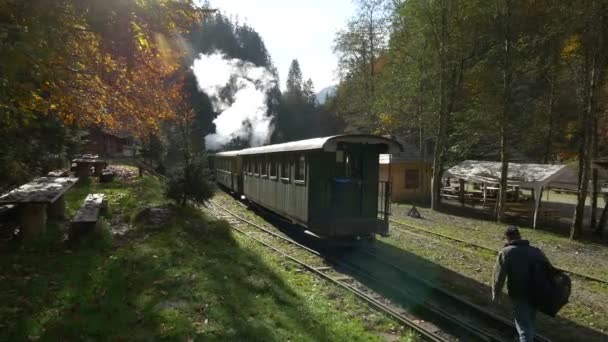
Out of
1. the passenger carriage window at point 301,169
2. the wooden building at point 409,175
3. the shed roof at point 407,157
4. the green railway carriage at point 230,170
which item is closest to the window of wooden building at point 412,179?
the wooden building at point 409,175

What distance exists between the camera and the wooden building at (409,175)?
26.5m

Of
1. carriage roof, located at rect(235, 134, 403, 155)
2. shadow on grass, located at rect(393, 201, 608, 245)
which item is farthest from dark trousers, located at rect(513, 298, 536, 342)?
shadow on grass, located at rect(393, 201, 608, 245)

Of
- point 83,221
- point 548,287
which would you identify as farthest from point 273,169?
point 548,287

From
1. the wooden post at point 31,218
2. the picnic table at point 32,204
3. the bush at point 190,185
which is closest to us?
the picnic table at point 32,204

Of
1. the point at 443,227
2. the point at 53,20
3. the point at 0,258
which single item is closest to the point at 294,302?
the point at 0,258

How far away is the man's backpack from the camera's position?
17.1 ft

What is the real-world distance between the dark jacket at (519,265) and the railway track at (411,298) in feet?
3.66

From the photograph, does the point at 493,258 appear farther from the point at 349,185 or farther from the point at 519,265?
the point at 519,265

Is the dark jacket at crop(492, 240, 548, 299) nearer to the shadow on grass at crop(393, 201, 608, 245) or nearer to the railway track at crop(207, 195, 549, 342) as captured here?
the railway track at crop(207, 195, 549, 342)

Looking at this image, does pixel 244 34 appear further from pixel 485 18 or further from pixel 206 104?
pixel 485 18

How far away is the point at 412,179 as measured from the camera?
26.9m

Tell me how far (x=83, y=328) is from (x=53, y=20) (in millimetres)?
4417

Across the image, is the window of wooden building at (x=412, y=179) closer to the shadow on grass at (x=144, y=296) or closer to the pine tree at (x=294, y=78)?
the shadow on grass at (x=144, y=296)

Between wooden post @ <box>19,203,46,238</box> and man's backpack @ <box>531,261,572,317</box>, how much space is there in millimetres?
8830
